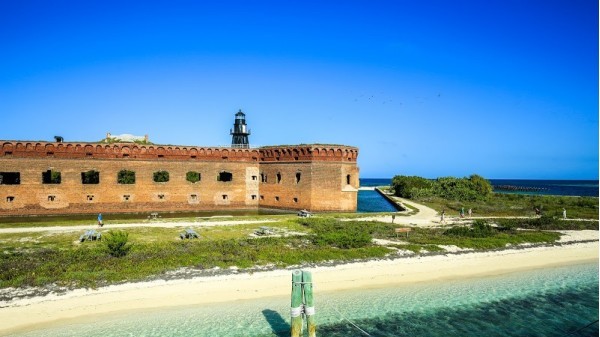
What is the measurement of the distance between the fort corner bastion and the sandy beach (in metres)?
14.8

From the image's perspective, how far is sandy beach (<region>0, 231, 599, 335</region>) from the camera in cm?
1101

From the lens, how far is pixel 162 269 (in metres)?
14.1

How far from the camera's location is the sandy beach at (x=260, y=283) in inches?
433

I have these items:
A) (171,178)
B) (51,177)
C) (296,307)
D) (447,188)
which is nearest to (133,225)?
(171,178)

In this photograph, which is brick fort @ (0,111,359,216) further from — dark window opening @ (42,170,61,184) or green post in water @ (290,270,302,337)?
green post in water @ (290,270,302,337)

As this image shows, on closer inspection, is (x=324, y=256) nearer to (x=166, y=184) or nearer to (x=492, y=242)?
(x=492, y=242)

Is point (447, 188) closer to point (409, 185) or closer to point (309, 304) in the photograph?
point (409, 185)

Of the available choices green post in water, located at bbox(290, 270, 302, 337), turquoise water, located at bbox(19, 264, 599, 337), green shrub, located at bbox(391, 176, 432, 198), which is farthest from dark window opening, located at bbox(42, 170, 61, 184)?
green shrub, located at bbox(391, 176, 432, 198)

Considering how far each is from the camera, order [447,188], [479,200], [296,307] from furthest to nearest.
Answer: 1. [447,188]
2. [479,200]
3. [296,307]

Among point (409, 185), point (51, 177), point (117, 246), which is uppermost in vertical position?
point (51, 177)

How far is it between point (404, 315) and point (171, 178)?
81.3 ft

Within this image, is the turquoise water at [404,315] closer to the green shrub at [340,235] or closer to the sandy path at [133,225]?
the green shrub at [340,235]

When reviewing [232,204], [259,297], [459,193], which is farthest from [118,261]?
[459,193]

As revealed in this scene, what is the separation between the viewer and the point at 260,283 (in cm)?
1373
